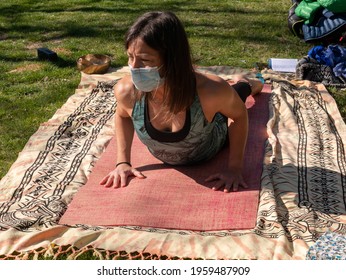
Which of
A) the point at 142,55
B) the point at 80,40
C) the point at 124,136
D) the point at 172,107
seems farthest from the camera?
the point at 80,40

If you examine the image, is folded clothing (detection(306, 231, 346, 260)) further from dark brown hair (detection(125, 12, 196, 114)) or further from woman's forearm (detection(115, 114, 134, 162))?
woman's forearm (detection(115, 114, 134, 162))

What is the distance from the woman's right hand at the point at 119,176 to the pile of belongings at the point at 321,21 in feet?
14.1

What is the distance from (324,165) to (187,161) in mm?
993

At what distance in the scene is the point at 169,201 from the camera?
11.8 feet

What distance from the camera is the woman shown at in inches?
130

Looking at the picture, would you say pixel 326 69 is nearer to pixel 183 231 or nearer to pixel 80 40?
pixel 183 231

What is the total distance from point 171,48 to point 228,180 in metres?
0.93

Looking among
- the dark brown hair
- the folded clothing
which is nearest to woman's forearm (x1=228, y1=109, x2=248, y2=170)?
the dark brown hair

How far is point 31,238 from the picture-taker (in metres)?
3.25

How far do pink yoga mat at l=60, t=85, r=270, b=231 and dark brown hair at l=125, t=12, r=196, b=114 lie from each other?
1.73 feet

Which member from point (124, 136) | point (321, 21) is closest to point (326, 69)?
point (321, 21)

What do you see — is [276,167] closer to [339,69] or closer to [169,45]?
[169,45]

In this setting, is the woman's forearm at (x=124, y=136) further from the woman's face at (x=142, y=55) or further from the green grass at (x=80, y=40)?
the green grass at (x=80, y=40)
